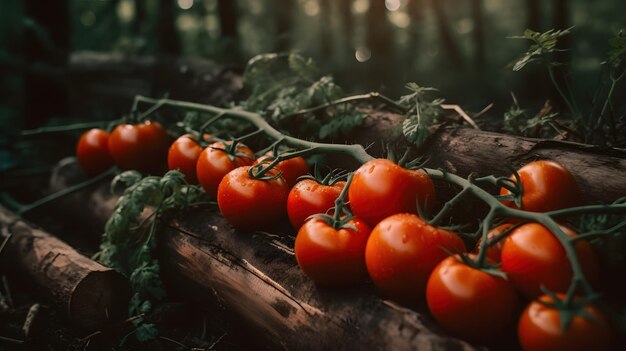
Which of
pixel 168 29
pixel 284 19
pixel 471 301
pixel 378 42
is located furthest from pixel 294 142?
pixel 284 19

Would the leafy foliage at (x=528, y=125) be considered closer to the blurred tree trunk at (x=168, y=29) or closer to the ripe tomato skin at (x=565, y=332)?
the ripe tomato skin at (x=565, y=332)

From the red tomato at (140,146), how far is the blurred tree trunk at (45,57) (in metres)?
3.12

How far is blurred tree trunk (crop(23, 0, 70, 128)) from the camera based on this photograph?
244 inches

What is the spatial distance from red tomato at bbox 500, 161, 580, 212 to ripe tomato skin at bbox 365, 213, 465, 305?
314mm

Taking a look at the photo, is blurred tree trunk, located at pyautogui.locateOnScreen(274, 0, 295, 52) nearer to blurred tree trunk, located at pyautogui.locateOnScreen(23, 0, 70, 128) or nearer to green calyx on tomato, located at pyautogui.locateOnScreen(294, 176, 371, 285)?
blurred tree trunk, located at pyautogui.locateOnScreen(23, 0, 70, 128)

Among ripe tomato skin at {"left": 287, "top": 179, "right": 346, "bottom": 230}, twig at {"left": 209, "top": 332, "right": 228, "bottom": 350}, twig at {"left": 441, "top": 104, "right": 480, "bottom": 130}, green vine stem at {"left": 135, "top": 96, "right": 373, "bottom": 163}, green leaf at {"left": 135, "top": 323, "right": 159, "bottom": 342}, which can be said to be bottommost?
twig at {"left": 209, "top": 332, "right": 228, "bottom": 350}

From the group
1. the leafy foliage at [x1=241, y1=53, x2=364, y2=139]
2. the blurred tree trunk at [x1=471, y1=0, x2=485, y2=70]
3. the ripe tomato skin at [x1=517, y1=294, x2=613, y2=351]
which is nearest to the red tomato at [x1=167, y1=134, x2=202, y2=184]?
the leafy foliage at [x1=241, y1=53, x2=364, y2=139]

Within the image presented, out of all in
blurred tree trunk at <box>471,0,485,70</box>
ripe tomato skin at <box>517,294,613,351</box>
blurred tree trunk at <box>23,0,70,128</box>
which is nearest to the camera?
ripe tomato skin at <box>517,294,613,351</box>

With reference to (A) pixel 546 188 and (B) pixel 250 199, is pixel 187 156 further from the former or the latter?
(A) pixel 546 188

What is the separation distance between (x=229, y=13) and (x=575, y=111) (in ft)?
18.7

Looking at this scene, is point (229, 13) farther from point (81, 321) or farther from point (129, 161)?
point (81, 321)

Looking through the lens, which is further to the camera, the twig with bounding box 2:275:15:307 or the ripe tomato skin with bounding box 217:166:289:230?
the twig with bounding box 2:275:15:307

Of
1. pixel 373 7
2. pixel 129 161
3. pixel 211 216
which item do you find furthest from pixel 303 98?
pixel 373 7

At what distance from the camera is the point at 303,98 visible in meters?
3.27
